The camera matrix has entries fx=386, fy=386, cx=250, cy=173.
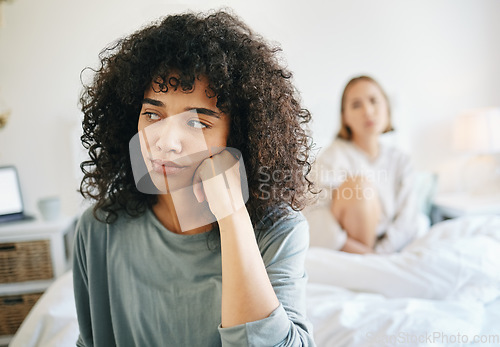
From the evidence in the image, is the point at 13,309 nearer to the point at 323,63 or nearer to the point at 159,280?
the point at 159,280

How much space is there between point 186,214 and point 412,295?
0.67 metres

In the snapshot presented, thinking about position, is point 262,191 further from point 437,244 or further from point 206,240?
point 437,244

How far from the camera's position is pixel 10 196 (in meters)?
1.85

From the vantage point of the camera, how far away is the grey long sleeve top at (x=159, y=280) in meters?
0.61

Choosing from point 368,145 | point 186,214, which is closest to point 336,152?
point 368,145

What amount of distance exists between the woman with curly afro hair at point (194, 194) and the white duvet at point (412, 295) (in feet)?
0.91

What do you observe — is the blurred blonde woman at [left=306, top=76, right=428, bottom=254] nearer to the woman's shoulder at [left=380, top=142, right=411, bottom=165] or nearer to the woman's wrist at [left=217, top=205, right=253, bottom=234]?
the woman's shoulder at [left=380, top=142, right=411, bottom=165]

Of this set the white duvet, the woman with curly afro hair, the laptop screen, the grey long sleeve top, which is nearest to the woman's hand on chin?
the woman with curly afro hair

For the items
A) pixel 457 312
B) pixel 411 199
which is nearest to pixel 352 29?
pixel 411 199

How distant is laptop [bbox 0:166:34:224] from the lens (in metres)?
1.83

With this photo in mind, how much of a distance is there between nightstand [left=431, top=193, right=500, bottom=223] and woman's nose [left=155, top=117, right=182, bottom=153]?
5.66 ft

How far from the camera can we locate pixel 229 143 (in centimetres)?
61

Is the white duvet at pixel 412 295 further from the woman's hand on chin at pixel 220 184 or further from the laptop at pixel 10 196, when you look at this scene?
the laptop at pixel 10 196

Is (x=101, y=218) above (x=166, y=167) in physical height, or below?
below
